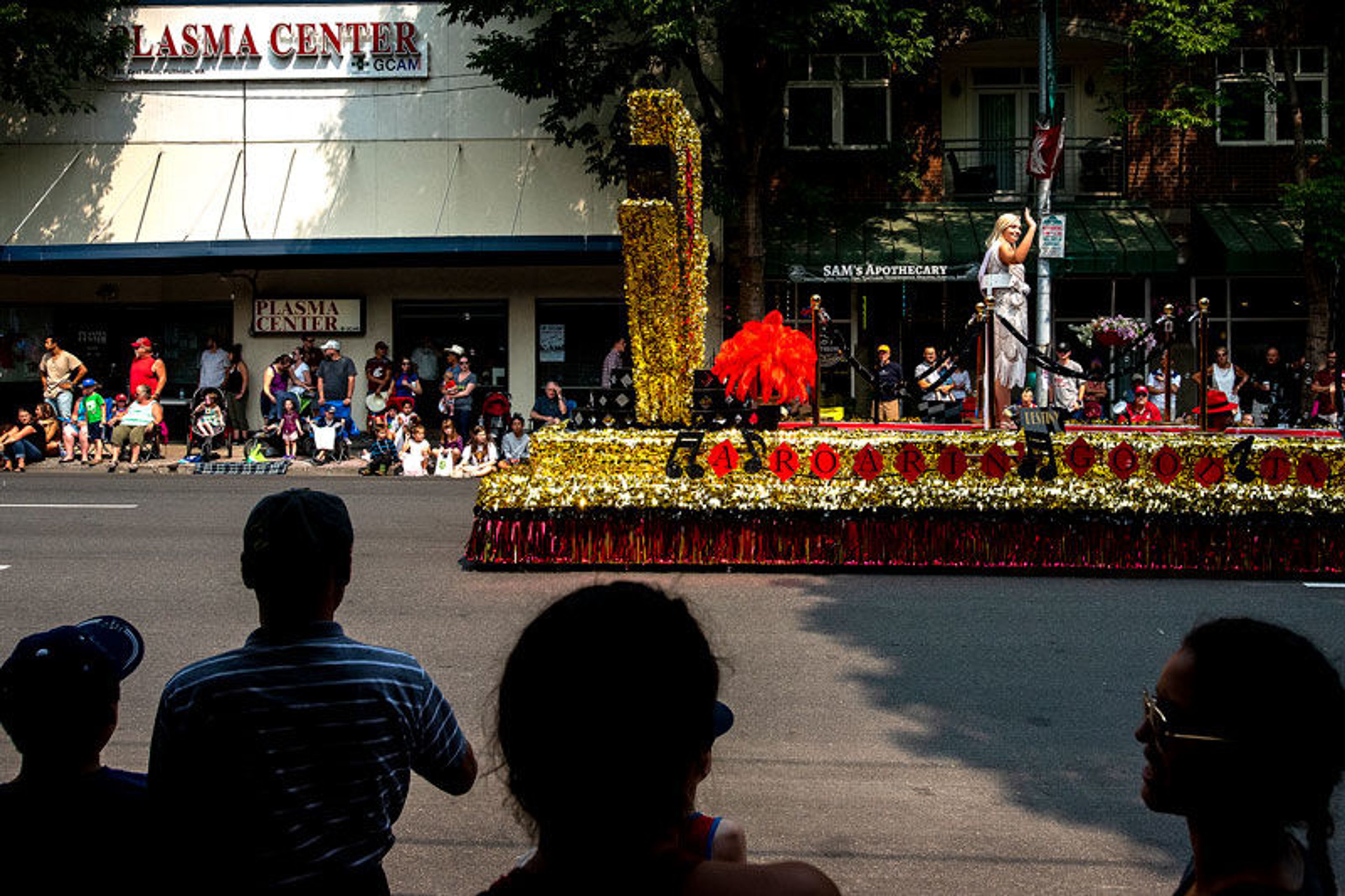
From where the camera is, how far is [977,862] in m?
5.18

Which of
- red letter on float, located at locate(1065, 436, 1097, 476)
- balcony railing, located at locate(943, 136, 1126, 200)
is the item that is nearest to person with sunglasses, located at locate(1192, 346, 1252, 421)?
balcony railing, located at locate(943, 136, 1126, 200)

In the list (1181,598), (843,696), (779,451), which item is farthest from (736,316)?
(843,696)

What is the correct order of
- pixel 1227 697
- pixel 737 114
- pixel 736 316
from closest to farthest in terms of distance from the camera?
pixel 1227 697 < pixel 737 114 < pixel 736 316

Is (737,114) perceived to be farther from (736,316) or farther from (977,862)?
(977,862)

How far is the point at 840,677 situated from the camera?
7879 millimetres

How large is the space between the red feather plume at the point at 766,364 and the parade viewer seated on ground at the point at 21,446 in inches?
451

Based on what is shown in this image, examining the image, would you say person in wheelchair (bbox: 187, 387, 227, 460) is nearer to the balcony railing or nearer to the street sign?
the street sign

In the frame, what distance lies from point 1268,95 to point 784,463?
16.8 meters

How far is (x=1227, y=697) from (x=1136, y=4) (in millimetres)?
24611

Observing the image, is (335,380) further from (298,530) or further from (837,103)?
(298,530)

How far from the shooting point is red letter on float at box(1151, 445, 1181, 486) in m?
11.2

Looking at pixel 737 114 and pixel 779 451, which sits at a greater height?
pixel 737 114

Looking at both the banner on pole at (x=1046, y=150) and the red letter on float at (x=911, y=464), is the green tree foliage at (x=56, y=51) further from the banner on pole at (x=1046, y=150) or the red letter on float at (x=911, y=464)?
the red letter on float at (x=911, y=464)

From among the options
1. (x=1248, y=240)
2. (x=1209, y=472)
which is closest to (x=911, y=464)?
(x=1209, y=472)
